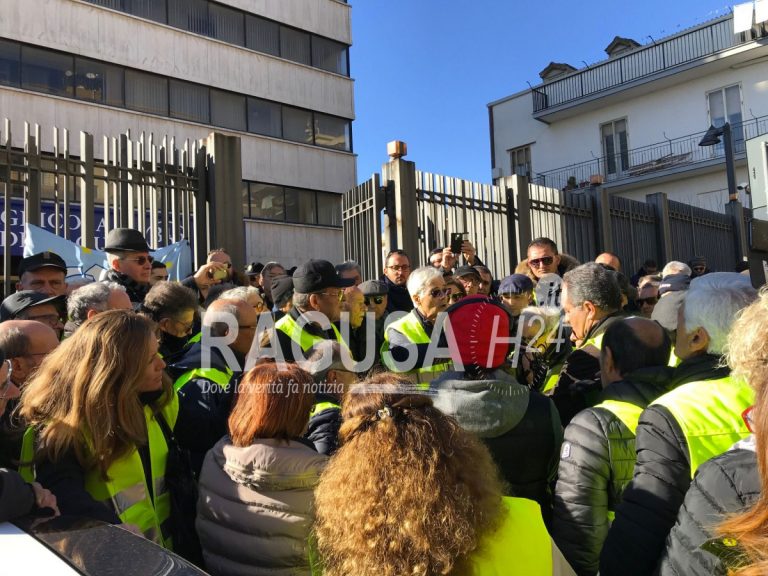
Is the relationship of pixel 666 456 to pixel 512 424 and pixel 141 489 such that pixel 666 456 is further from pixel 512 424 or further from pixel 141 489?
pixel 141 489

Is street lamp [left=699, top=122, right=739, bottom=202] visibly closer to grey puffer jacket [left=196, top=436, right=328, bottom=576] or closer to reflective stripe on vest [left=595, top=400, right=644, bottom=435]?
reflective stripe on vest [left=595, top=400, right=644, bottom=435]

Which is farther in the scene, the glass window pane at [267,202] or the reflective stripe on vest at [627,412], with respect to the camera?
the glass window pane at [267,202]

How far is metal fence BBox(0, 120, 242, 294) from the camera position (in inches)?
252

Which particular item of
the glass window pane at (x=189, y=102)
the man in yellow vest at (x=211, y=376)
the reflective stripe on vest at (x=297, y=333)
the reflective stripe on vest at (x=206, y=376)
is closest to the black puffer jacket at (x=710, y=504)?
the man in yellow vest at (x=211, y=376)

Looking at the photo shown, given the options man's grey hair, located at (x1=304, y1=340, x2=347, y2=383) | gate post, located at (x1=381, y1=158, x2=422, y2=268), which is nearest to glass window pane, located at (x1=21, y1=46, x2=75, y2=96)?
gate post, located at (x1=381, y1=158, x2=422, y2=268)

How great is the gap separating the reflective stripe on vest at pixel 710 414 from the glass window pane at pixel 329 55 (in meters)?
23.5

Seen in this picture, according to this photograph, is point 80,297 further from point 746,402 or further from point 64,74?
point 64,74

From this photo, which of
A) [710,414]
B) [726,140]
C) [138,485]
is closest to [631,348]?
[710,414]

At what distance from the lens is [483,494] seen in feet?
5.89

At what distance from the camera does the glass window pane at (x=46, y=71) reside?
17.1 m

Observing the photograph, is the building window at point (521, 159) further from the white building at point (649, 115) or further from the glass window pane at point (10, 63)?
the glass window pane at point (10, 63)

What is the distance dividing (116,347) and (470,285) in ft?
13.4

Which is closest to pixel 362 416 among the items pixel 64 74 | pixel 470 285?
pixel 470 285

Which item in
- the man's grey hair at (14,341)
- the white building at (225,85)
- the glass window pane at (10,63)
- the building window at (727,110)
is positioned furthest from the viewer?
the building window at (727,110)
